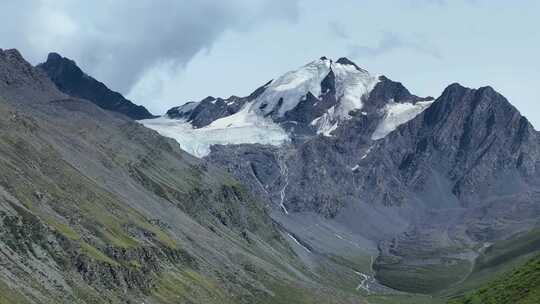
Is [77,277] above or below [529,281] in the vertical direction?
below

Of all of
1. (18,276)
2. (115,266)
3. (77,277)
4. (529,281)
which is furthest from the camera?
(115,266)

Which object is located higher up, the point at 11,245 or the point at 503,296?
the point at 503,296

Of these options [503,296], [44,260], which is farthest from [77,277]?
[503,296]

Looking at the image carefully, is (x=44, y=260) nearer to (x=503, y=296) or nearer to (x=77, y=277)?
(x=77, y=277)

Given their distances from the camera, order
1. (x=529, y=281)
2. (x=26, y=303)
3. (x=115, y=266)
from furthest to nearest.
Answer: (x=115, y=266)
(x=26, y=303)
(x=529, y=281)

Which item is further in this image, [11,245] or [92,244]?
[92,244]

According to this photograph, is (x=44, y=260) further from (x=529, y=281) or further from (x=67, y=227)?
(x=529, y=281)

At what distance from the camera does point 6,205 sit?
563ft

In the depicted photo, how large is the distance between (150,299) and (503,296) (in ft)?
363

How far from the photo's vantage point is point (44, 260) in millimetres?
165875

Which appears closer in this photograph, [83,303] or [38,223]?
[83,303]

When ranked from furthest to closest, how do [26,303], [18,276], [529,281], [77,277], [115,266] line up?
[115,266] < [77,277] < [18,276] < [26,303] < [529,281]

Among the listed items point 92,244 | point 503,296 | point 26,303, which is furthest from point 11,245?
point 503,296

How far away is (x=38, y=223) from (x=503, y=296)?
10332 cm
